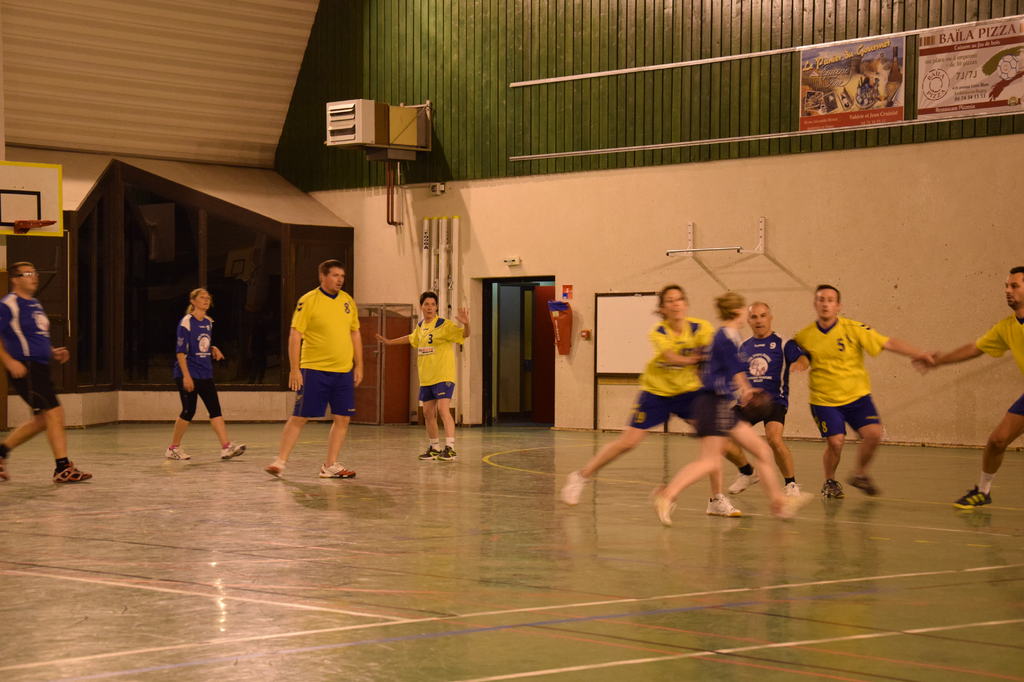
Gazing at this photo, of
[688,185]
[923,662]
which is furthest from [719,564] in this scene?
[688,185]

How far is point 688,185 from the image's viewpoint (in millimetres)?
19672

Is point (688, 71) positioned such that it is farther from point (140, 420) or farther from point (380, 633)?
point (380, 633)

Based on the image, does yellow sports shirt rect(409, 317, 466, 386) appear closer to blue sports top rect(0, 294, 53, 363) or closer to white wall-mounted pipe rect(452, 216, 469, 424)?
blue sports top rect(0, 294, 53, 363)

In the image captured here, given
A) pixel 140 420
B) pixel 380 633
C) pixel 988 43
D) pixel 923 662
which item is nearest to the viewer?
pixel 923 662

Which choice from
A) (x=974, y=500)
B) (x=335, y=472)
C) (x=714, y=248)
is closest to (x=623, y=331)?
(x=714, y=248)

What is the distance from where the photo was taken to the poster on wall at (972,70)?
1675cm

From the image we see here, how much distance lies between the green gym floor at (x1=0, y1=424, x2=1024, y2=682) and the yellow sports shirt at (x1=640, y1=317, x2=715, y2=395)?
104 cm

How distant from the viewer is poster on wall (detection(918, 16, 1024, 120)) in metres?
16.8

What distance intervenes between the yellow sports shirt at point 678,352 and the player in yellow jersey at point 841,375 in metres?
1.92

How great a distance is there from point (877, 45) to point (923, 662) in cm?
1444

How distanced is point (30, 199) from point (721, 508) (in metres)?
12.8

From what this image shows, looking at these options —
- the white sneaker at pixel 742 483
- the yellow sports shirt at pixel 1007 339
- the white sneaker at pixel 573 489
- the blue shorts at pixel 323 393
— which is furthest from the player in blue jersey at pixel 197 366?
the yellow sports shirt at pixel 1007 339

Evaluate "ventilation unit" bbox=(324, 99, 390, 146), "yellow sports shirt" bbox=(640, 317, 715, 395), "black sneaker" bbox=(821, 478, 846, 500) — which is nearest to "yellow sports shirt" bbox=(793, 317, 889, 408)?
"black sneaker" bbox=(821, 478, 846, 500)

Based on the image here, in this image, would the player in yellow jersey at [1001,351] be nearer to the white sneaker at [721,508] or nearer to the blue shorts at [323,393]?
the white sneaker at [721,508]
